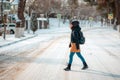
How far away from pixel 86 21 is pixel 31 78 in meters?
139

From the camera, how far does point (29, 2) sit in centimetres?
7325

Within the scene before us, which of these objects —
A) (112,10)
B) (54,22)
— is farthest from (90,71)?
(54,22)

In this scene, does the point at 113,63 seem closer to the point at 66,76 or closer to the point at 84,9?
the point at 66,76

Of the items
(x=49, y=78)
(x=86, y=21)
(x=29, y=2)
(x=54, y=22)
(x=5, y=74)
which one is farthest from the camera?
(x=86, y=21)

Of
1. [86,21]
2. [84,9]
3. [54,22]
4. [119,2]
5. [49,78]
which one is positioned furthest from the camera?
[86,21]

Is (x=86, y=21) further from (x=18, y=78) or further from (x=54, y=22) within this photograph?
(x=18, y=78)

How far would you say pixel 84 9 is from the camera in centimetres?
14025

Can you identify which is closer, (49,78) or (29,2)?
(49,78)

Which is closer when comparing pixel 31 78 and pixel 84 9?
pixel 31 78

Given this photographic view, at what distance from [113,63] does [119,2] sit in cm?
4781

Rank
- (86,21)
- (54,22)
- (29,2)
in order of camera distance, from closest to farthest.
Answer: (29,2)
(54,22)
(86,21)

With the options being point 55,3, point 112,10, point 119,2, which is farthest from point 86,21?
point 119,2

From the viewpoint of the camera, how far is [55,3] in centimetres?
11406

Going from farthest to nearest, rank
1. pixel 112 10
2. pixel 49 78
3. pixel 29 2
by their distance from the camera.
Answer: pixel 112 10 < pixel 29 2 < pixel 49 78
